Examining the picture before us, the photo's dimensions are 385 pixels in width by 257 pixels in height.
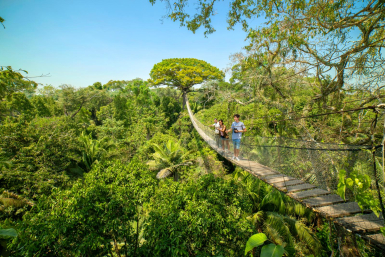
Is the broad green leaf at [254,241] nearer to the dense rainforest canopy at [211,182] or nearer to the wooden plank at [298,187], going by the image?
the dense rainforest canopy at [211,182]

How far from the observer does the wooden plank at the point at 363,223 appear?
1.62m

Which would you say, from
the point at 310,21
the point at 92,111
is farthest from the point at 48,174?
the point at 92,111

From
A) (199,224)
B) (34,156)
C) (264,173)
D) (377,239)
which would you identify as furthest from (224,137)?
(34,156)

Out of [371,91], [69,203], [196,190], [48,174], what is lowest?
[48,174]

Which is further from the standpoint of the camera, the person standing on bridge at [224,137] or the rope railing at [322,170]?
the person standing on bridge at [224,137]

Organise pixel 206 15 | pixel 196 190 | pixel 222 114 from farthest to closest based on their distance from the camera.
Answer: pixel 222 114
pixel 206 15
pixel 196 190

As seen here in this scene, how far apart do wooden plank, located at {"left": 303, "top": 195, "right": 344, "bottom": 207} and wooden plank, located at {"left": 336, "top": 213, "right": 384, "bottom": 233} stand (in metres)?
0.25

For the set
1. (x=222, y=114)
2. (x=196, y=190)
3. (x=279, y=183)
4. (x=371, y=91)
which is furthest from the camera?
(x=222, y=114)

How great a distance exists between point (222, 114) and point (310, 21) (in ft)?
21.2

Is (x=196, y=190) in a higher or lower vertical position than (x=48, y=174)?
higher

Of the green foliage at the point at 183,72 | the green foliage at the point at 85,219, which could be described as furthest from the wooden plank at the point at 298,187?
the green foliage at the point at 183,72

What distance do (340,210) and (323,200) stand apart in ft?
0.68

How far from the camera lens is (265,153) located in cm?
334

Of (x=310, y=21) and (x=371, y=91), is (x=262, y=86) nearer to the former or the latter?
(x=310, y=21)
